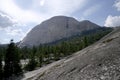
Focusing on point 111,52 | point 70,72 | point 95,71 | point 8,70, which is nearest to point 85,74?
point 95,71

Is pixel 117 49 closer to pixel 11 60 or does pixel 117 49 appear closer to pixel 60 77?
pixel 60 77

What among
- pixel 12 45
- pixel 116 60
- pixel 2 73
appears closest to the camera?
pixel 116 60

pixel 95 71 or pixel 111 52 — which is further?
pixel 111 52

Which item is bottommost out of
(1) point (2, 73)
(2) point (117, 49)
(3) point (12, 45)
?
(1) point (2, 73)

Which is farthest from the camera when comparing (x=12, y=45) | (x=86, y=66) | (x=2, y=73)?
(x=12, y=45)

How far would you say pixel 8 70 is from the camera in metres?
56.2

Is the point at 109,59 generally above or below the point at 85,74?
above

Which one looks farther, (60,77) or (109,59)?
(60,77)

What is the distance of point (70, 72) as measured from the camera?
21.0 metres

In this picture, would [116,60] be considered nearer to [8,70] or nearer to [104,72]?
[104,72]

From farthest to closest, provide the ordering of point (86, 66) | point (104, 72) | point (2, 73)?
point (2, 73), point (86, 66), point (104, 72)

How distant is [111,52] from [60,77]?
7025mm

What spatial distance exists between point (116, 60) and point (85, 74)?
12.0 feet

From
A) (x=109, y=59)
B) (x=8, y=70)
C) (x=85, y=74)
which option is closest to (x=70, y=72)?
(x=85, y=74)
